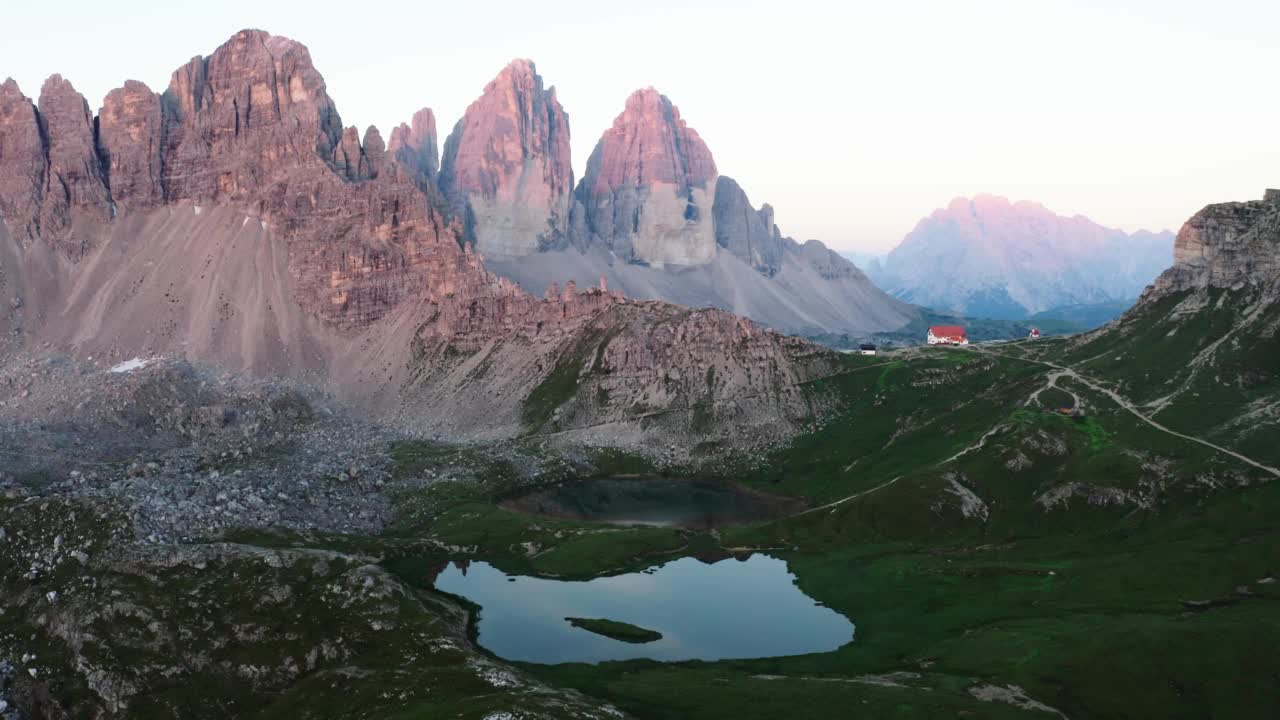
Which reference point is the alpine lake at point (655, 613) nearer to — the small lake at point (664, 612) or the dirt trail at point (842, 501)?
the small lake at point (664, 612)

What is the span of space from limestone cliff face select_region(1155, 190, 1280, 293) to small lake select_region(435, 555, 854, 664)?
336ft

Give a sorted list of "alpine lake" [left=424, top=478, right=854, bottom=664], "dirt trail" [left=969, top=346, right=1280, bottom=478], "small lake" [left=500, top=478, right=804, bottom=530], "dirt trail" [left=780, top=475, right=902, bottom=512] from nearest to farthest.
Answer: "alpine lake" [left=424, top=478, right=854, bottom=664] → "dirt trail" [left=969, top=346, right=1280, bottom=478] → "dirt trail" [left=780, top=475, right=902, bottom=512] → "small lake" [left=500, top=478, right=804, bottom=530]

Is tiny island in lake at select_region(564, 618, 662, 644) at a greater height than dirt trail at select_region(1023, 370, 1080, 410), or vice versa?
dirt trail at select_region(1023, 370, 1080, 410)

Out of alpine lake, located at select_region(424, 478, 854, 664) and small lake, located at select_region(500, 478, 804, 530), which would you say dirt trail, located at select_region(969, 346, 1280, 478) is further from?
alpine lake, located at select_region(424, 478, 854, 664)

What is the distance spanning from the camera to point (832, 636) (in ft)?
333

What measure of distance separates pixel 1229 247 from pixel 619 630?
13508 centimetres

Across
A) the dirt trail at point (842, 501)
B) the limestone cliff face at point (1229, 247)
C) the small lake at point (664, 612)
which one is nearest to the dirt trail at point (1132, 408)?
the limestone cliff face at point (1229, 247)

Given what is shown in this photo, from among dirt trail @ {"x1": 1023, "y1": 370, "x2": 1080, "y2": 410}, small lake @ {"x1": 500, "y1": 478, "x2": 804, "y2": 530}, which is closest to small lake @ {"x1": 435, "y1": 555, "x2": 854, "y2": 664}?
small lake @ {"x1": 500, "y1": 478, "x2": 804, "y2": 530}

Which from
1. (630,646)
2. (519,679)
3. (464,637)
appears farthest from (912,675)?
(464,637)

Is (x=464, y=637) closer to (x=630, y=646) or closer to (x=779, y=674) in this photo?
(x=630, y=646)

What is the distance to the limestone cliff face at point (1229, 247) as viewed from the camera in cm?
16262

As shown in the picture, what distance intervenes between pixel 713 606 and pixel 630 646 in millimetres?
15332

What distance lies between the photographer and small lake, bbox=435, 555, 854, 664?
97.4 m

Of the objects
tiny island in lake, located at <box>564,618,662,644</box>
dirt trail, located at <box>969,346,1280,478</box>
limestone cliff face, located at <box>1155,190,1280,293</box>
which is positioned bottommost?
tiny island in lake, located at <box>564,618,662,644</box>
